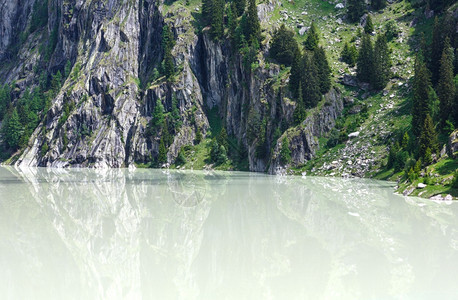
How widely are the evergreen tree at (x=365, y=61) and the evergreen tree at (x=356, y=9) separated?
23916 mm

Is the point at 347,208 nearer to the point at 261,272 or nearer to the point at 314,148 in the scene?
the point at 261,272

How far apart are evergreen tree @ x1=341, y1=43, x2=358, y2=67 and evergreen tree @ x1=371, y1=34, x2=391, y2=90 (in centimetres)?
742

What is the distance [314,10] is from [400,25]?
1199 inches

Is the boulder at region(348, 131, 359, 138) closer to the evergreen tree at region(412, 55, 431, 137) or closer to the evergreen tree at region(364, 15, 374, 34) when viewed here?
the evergreen tree at region(412, 55, 431, 137)

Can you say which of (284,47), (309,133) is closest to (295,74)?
(284,47)

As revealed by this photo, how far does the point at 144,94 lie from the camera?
435 ft

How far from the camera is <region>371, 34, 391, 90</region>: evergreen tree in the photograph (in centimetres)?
9306

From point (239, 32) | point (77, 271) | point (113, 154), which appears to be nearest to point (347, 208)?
point (77, 271)

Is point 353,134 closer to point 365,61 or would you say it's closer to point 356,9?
point 365,61

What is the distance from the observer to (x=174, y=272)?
16.4 metres

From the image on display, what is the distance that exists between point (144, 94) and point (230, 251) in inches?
4694

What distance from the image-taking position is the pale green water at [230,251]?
14.6 m

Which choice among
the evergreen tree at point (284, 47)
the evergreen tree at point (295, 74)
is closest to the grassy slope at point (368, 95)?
the evergreen tree at point (284, 47)

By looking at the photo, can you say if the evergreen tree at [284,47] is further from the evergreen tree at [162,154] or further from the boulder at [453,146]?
the boulder at [453,146]
